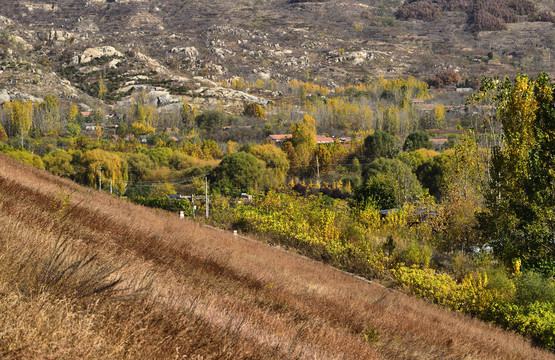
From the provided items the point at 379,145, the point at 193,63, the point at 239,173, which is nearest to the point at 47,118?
the point at 239,173

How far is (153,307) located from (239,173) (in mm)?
45824

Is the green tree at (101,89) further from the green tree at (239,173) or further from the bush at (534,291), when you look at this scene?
the bush at (534,291)

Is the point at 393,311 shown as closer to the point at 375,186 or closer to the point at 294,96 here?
the point at 375,186

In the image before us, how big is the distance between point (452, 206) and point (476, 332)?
11256 millimetres

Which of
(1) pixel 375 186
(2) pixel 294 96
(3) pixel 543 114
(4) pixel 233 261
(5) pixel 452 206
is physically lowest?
(2) pixel 294 96

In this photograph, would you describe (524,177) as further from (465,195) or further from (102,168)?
(102,168)

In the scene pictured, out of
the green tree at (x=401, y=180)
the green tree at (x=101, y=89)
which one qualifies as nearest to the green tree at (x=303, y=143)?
the green tree at (x=401, y=180)

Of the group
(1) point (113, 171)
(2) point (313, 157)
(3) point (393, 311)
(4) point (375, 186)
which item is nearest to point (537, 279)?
(3) point (393, 311)

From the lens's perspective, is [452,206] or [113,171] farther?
[113,171]

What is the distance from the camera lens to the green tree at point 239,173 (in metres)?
48.4

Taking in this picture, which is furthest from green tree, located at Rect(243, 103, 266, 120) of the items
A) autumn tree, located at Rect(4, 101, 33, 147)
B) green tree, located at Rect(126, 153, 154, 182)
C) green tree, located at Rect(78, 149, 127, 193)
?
green tree, located at Rect(78, 149, 127, 193)

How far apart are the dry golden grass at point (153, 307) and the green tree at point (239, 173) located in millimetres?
40962

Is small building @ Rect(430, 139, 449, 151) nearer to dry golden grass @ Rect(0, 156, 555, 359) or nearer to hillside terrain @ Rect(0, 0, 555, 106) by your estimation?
hillside terrain @ Rect(0, 0, 555, 106)

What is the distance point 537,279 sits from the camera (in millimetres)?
10992
